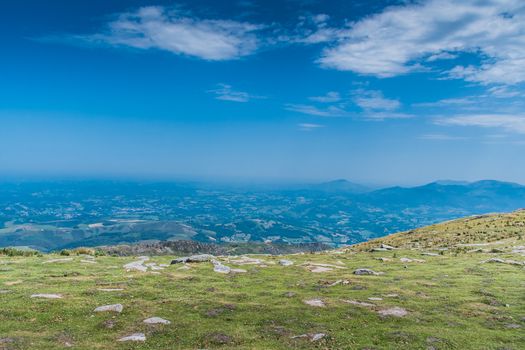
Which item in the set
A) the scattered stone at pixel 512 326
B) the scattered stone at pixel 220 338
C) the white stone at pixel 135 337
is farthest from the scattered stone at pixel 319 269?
the white stone at pixel 135 337

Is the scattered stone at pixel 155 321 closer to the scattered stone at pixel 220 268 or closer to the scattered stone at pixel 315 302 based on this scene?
the scattered stone at pixel 315 302

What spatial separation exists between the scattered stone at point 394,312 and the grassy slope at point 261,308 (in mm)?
572

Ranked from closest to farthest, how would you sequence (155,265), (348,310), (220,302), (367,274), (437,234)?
(348,310) → (220,302) → (367,274) → (155,265) → (437,234)

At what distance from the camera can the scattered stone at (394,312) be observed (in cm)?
2230

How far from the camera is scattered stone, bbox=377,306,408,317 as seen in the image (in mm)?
22297

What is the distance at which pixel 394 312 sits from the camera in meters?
22.7

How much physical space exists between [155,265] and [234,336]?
69.8 ft

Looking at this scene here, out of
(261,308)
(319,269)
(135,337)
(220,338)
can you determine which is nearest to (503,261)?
(319,269)

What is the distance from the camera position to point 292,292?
27266 millimetres

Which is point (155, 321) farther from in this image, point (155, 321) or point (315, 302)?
point (315, 302)

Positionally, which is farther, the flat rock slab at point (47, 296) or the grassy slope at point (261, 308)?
the flat rock slab at point (47, 296)

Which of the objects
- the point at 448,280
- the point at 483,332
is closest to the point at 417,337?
the point at 483,332

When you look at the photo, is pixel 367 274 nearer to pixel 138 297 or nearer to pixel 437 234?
pixel 138 297

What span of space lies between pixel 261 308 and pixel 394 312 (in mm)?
8287
